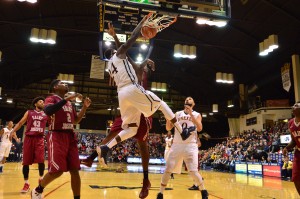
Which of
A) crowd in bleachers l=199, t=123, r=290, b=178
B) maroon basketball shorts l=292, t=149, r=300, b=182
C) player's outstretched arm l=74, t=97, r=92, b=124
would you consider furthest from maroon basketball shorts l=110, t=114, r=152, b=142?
crowd in bleachers l=199, t=123, r=290, b=178

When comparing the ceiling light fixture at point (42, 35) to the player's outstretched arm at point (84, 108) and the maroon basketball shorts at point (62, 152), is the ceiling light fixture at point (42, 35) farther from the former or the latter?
the maroon basketball shorts at point (62, 152)

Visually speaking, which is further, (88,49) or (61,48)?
(88,49)

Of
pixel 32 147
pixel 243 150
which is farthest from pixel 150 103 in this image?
pixel 243 150

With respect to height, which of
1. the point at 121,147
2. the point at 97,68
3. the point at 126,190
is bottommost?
the point at 126,190

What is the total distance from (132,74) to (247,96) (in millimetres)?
26726

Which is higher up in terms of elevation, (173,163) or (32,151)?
(32,151)

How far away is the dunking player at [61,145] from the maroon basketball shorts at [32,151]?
7.86 ft

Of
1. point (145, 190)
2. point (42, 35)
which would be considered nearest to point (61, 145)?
point (145, 190)

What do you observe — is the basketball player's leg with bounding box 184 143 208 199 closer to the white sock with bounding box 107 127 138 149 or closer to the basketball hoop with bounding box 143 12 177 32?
the white sock with bounding box 107 127 138 149

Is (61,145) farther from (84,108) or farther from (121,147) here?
(121,147)

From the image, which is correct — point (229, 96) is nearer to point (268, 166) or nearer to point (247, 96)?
point (247, 96)

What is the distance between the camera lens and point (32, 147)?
6.87 meters

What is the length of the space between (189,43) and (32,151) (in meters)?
15.2

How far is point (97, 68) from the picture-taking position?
1892cm
